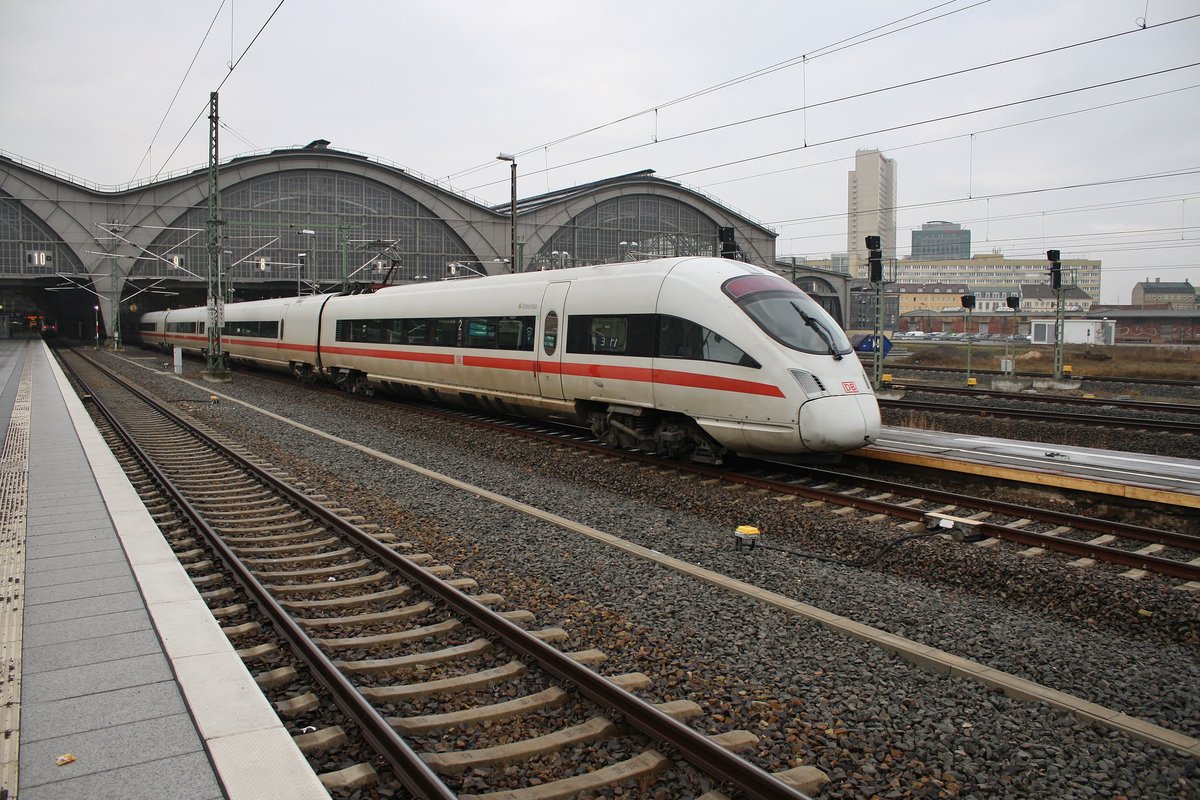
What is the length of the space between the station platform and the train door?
6759 millimetres

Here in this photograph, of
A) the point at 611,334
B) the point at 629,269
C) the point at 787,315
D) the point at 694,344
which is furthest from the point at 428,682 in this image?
the point at 629,269

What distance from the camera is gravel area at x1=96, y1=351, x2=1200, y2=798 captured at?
4.01m

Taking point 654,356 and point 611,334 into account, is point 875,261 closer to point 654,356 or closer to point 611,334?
point 611,334

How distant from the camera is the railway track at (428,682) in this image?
3.78 meters

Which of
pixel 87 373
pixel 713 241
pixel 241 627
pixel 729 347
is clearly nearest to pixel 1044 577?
pixel 729 347

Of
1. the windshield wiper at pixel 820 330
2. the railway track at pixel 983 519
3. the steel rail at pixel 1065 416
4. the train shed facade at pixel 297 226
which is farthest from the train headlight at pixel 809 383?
the train shed facade at pixel 297 226

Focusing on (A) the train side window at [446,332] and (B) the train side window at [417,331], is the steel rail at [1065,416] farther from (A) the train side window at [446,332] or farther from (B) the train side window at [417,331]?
(B) the train side window at [417,331]

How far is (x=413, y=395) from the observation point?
19.0m

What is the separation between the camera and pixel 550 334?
44.4ft

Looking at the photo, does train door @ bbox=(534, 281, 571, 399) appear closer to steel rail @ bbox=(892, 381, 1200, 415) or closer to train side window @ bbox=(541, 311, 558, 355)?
train side window @ bbox=(541, 311, 558, 355)

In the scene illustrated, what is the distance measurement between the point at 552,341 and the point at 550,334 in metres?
0.15

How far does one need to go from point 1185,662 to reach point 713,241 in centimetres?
6648

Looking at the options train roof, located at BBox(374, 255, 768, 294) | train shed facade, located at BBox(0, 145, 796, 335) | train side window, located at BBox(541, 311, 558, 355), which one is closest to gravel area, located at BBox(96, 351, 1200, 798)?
train roof, located at BBox(374, 255, 768, 294)

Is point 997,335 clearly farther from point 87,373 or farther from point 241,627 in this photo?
point 241,627
